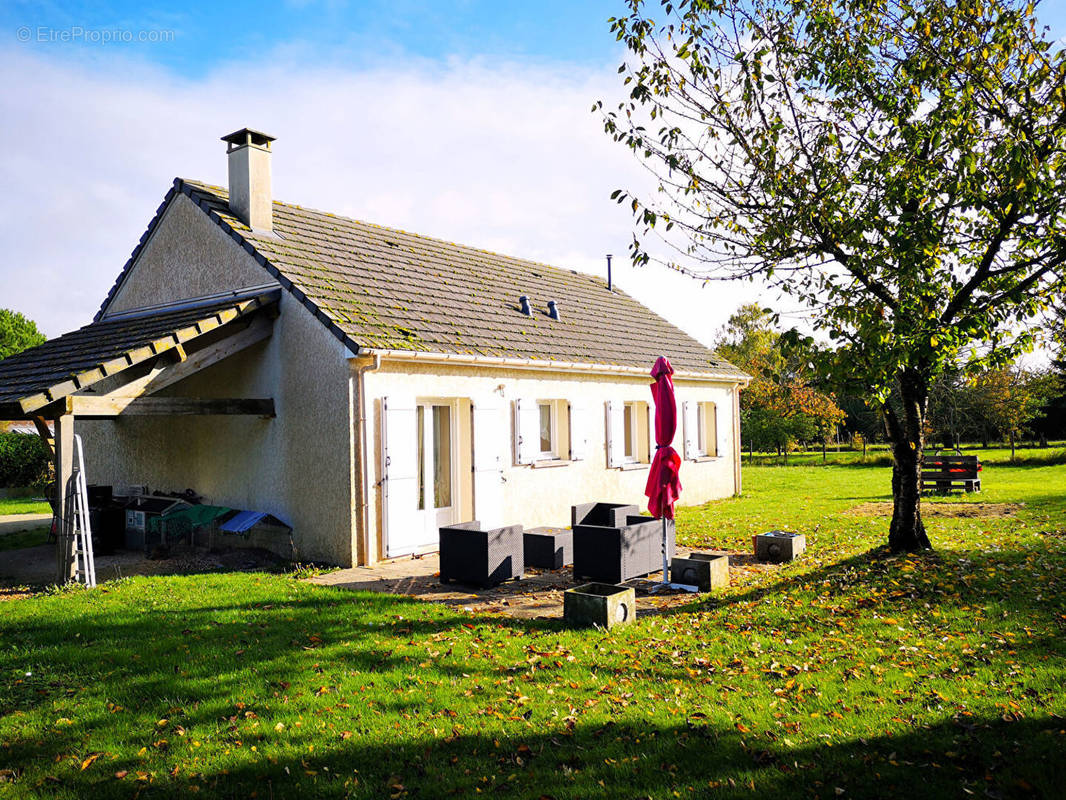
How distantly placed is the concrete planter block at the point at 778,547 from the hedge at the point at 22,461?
72.6ft

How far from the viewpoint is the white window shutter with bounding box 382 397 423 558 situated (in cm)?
1038

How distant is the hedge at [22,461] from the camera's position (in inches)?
878

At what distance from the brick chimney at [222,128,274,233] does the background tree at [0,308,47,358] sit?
1495 inches

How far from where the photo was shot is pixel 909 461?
923 centimetres

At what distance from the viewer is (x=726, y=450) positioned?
18.6 metres

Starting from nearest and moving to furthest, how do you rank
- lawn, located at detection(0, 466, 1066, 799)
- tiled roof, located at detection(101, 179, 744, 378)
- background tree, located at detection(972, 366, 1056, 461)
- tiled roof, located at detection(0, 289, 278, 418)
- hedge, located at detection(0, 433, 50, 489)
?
1. lawn, located at detection(0, 466, 1066, 799)
2. tiled roof, located at detection(0, 289, 278, 418)
3. tiled roof, located at detection(101, 179, 744, 378)
4. hedge, located at detection(0, 433, 50, 489)
5. background tree, located at detection(972, 366, 1056, 461)

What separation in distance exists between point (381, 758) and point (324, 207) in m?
12.3

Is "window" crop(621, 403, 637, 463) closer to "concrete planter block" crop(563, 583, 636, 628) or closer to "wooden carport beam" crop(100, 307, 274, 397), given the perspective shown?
"wooden carport beam" crop(100, 307, 274, 397)

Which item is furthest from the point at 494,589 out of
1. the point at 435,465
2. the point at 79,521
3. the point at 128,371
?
the point at 128,371

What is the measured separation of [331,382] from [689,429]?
9.59m

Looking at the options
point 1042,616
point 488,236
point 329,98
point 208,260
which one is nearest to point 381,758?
point 1042,616

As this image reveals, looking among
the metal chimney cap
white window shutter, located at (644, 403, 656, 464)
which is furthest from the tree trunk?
the metal chimney cap

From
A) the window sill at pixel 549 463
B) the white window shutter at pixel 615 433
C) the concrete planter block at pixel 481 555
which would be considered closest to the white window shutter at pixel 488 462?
the window sill at pixel 549 463

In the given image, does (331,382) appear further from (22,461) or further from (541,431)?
(22,461)
